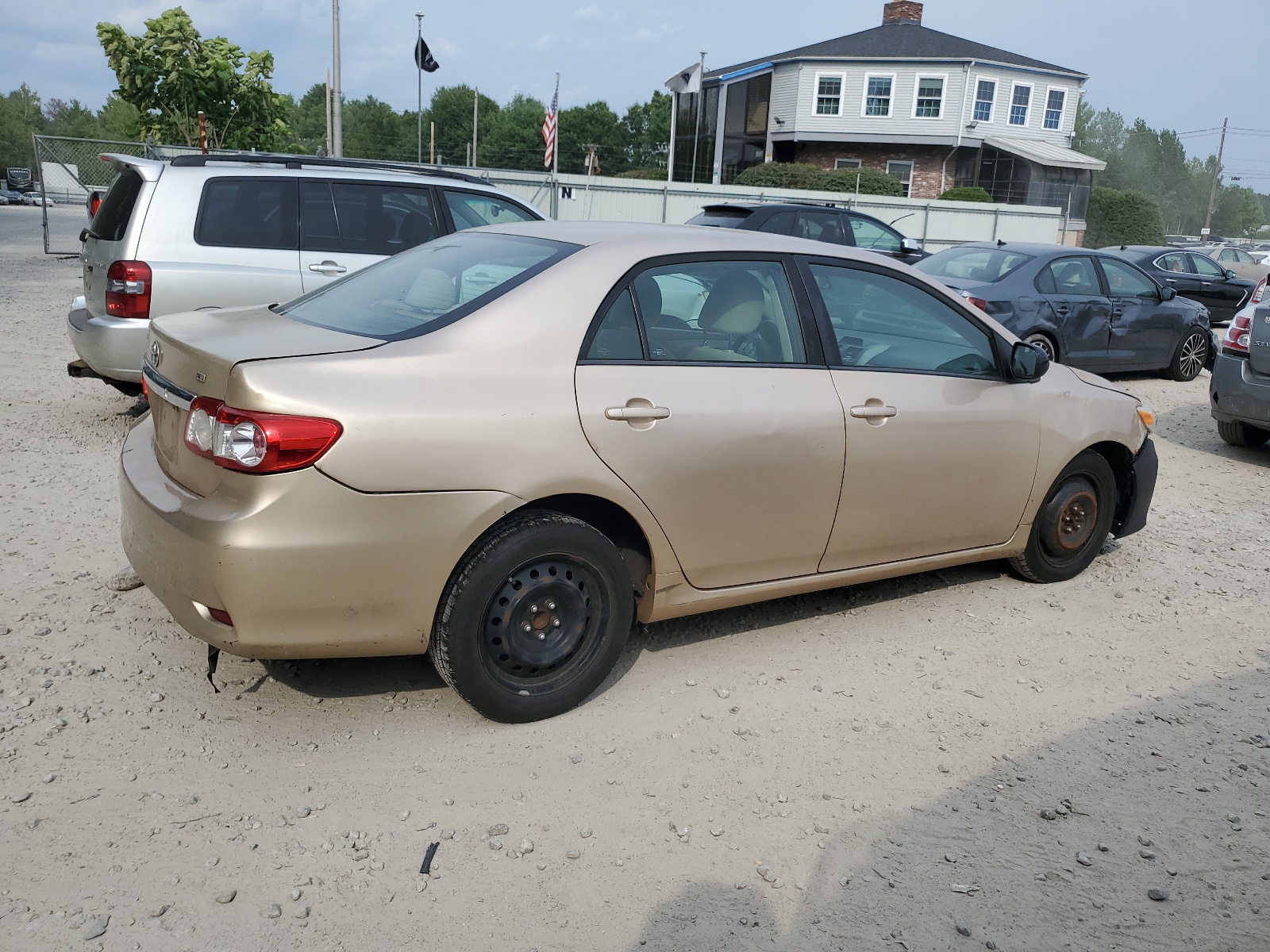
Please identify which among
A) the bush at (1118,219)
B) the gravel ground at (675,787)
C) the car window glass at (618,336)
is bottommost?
the gravel ground at (675,787)

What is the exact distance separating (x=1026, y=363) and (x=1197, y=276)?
16346 mm

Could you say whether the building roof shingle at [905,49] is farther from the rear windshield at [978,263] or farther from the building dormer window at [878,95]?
the rear windshield at [978,263]

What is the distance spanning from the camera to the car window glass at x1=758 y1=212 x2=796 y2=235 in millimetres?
12336

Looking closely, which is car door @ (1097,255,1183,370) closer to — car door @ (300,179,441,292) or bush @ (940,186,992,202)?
car door @ (300,179,441,292)

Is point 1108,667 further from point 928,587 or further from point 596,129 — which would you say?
point 596,129

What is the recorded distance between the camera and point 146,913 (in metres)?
2.68

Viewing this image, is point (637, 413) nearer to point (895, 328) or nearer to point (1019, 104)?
point (895, 328)

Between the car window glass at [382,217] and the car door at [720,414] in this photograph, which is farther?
the car window glass at [382,217]

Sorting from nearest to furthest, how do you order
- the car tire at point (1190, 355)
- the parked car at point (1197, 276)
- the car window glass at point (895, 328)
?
1. the car window glass at point (895, 328)
2. the car tire at point (1190, 355)
3. the parked car at point (1197, 276)

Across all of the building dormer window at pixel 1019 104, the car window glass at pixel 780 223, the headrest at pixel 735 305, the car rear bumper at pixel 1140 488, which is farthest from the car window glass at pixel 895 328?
the building dormer window at pixel 1019 104

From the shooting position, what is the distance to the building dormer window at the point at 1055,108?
158 feet

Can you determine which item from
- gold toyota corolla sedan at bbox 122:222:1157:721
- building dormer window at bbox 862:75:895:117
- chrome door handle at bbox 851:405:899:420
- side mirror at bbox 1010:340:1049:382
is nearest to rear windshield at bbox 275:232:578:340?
gold toyota corolla sedan at bbox 122:222:1157:721

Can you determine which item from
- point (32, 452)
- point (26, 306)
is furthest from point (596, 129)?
point (32, 452)

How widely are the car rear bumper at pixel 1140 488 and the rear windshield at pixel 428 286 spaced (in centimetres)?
337
